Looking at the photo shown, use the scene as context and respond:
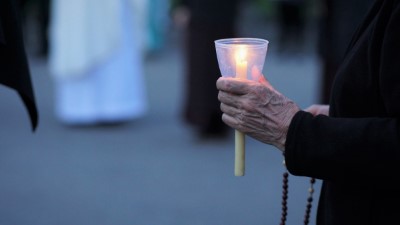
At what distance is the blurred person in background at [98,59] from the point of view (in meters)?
5.98

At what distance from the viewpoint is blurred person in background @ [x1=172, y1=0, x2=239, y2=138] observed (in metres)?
5.41

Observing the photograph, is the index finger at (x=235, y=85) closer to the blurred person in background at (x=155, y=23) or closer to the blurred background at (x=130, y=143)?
the blurred background at (x=130, y=143)

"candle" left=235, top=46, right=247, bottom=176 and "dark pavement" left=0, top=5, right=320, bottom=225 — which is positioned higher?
"candle" left=235, top=46, right=247, bottom=176

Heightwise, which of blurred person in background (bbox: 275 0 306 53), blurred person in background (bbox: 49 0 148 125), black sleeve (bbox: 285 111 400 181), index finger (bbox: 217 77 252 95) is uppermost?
index finger (bbox: 217 77 252 95)

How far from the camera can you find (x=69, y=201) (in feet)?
13.9

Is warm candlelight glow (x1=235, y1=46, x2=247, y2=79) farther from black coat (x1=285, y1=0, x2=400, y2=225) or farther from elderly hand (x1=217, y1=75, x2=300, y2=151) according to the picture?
black coat (x1=285, y1=0, x2=400, y2=225)

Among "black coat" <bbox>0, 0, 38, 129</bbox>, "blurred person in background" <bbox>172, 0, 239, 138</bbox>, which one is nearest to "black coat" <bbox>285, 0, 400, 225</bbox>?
"black coat" <bbox>0, 0, 38, 129</bbox>

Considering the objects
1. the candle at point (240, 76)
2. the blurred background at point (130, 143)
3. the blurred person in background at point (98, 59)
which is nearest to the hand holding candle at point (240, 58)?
the candle at point (240, 76)

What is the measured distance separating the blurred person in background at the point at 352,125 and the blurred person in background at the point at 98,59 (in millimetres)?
4478

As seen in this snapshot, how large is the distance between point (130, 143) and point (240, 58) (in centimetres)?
413

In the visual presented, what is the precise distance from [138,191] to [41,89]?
4146mm

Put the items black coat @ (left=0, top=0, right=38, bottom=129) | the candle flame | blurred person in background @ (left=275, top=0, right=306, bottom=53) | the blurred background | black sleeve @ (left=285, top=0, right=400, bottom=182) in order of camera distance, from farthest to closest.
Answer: blurred person in background @ (left=275, top=0, right=306, bottom=53)
the blurred background
black coat @ (left=0, top=0, right=38, bottom=129)
the candle flame
black sleeve @ (left=285, top=0, right=400, bottom=182)

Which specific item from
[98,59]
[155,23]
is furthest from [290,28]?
[98,59]

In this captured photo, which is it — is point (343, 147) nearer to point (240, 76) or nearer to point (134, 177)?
point (240, 76)
